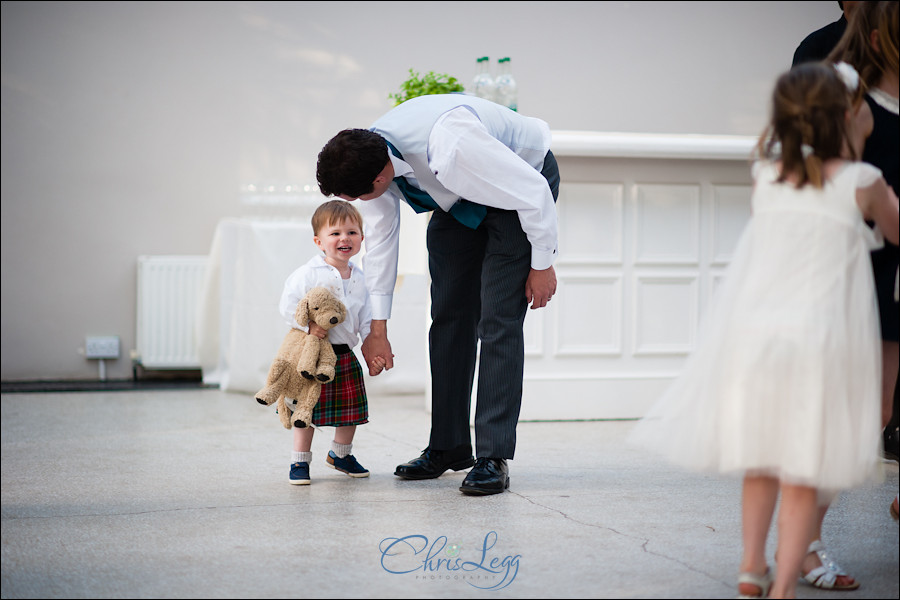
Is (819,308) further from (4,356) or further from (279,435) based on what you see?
(4,356)

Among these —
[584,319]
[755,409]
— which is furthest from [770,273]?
[584,319]

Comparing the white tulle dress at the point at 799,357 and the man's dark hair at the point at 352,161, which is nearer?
the white tulle dress at the point at 799,357

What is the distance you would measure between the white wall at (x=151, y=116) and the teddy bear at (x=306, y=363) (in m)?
2.94

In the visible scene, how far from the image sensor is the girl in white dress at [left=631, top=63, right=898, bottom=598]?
1302mm

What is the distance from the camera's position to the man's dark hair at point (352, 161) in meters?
2.04

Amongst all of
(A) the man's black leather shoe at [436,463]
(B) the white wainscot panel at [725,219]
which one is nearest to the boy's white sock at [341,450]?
(A) the man's black leather shoe at [436,463]

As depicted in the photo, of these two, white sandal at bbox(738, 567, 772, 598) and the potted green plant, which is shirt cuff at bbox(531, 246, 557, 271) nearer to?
white sandal at bbox(738, 567, 772, 598)

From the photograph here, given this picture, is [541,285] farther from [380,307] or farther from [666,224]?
[666,224]

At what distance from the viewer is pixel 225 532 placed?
71.1 inches

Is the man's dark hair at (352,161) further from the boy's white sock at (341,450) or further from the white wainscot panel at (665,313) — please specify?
the white wainscot panel at (665,313)

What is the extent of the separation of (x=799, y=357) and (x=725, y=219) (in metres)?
2.29

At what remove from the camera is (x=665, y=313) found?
3484 millimetres

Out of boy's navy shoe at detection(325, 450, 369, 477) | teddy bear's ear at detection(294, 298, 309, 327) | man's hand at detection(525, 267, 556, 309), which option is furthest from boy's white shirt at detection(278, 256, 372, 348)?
man's hand at detection(525, 267, 556, 309)

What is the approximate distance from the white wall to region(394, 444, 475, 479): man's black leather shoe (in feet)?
9.93
